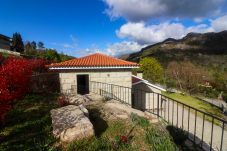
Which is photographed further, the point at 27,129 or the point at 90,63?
the point at 90,63

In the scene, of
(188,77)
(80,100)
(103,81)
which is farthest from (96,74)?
(188,77)

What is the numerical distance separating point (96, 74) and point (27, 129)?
8475 millimetres

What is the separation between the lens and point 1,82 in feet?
16.7

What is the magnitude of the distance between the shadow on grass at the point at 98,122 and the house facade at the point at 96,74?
21.6 feet

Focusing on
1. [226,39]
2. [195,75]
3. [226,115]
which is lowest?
[226,115]

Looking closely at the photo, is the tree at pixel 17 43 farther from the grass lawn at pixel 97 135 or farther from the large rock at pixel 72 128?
the large rock at pixel 72 128

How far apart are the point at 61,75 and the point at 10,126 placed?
749 centimetres

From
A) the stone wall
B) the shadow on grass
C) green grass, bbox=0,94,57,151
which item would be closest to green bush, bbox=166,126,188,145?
the shadow on grass

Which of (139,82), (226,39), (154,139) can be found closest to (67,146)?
(154,139)

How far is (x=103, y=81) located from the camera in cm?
1410

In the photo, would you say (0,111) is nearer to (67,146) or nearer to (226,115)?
(67,146)

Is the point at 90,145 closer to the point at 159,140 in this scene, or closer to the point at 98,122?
the point at 98,122

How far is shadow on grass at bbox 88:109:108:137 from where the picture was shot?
18.2 ft

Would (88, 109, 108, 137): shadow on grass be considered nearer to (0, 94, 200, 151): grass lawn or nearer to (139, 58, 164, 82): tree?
(0, 94, 200, 151): grass lawn
